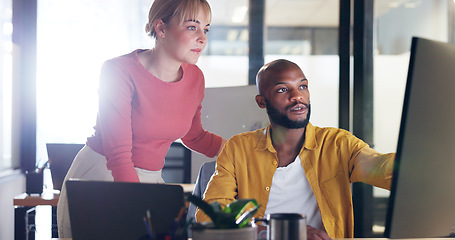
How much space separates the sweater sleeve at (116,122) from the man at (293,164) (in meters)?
0.40

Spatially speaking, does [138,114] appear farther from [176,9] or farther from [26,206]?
[26,206]

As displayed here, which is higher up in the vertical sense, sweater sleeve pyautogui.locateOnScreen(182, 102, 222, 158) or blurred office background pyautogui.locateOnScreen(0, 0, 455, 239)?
blurred office background pyautogui.locateOnScreen(0, 0, 455, 239)

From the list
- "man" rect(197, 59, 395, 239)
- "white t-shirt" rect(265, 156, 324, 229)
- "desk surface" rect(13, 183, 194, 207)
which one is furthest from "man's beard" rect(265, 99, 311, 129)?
"desk surface" rect(13, 183, 194, 207)

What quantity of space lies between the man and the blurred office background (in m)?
1.74

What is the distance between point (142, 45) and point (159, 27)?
1972 mm

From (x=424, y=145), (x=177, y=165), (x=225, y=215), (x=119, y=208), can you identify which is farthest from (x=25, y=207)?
(x=424, y=145)

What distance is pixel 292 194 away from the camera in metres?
1.66

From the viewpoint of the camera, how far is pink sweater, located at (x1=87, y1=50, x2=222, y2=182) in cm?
184

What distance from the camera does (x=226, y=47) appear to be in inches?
150

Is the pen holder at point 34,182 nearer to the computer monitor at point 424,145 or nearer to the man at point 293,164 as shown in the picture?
the man at point 293,164

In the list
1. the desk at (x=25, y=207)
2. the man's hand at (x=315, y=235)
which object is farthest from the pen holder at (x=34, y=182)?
the man's hand at (x=315, y=235)

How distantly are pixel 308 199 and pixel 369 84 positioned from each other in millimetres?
1910

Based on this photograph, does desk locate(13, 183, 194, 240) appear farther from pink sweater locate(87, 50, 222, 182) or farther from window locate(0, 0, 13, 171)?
window locate(0, 0, 13, 171)

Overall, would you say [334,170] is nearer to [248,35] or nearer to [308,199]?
[308,199]
